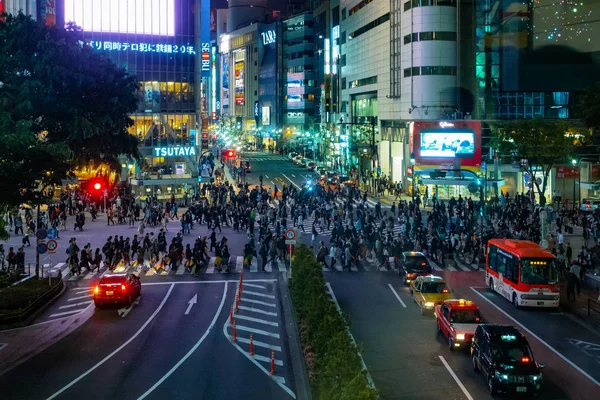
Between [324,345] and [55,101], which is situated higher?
[55,101]

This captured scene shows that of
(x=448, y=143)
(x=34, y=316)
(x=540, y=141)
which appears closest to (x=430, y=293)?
(x=34, y=316)

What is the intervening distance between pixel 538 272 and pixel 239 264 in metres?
15.8

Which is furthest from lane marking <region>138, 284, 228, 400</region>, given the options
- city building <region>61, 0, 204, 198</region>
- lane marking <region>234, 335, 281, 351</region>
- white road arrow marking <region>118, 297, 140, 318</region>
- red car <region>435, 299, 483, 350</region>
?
city building <region>61, 0, 204, 198</region>

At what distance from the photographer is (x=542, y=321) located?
2580cm

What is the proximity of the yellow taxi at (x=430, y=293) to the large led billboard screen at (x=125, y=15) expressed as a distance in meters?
62.1

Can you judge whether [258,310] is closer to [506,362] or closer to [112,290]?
[112,290]

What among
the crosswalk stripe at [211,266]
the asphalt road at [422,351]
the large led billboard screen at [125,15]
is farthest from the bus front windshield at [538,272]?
the large led billboard screen at [125,15]

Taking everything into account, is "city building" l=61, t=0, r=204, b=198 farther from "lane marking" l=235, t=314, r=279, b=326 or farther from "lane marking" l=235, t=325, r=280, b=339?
"lane marking" l=235, t=325, r=280, b=339

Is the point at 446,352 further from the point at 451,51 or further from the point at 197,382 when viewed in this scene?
the point at 451,51

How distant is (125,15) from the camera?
8175 cm

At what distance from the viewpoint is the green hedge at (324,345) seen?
13.2 m

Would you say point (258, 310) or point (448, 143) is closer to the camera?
Result: point (258, 310)

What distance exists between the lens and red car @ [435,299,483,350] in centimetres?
2141

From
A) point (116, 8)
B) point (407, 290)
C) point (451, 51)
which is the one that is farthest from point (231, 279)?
point (116, 8)
